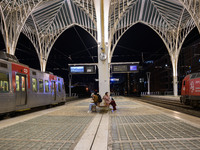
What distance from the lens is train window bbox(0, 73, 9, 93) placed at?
36.3ft

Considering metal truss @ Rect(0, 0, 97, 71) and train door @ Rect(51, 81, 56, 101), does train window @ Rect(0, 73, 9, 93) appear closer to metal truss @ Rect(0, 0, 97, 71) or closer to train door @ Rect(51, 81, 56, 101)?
train door @ Rect(51, 81, 56, 101)

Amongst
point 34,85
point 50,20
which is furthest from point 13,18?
point 34,85

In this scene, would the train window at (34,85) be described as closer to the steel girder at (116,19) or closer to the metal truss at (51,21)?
the steel girder at (116,19)

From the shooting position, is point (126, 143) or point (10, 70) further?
point (10, 70)

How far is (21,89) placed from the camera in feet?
44.2

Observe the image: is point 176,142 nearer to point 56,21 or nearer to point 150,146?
point 150,146

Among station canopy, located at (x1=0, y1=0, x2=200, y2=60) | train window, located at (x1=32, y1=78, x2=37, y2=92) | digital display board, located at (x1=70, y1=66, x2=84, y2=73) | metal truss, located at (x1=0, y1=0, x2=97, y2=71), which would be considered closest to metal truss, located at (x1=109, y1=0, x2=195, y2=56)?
station canopy, located at (x1=0, y1=0, x2=200, y2=60)

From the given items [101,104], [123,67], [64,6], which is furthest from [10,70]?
[64,6]

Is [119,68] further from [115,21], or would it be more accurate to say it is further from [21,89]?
[21,89]

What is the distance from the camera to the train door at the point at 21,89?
42.5ft

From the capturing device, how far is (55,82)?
856 inches

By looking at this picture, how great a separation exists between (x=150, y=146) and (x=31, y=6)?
28253 mm

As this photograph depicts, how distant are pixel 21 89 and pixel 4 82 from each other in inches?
84.8

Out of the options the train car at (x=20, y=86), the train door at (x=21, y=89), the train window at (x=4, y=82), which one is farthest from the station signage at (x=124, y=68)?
the train window at (x=4, y=82)
